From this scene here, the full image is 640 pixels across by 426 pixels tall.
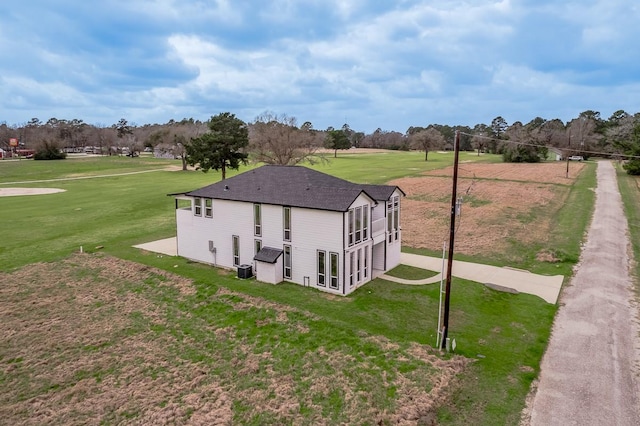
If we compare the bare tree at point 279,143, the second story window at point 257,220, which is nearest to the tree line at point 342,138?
the bare tree at point 279,143

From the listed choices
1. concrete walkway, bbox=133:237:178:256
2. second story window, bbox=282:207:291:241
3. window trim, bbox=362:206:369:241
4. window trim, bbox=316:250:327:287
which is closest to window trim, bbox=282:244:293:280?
second story window, bbox=282:207:291:241

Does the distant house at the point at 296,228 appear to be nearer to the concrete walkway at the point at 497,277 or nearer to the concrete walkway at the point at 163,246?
the concrete walkway at the point at 497,277

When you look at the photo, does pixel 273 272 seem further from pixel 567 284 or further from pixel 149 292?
pixel 567 284

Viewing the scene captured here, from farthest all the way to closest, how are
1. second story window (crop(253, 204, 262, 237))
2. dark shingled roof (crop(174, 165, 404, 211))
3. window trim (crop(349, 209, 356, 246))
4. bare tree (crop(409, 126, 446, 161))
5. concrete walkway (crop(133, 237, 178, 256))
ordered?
bare tree (crop(409, 126, 446, 161)) → concrete walkway (crop(133, 237, 178, 256)) → second story window (crop(253, 204, 262, 237)) → dark shingled roof (crop(174, 165, 404, 211)) → window trim (crop(349, 209, 356, 246))

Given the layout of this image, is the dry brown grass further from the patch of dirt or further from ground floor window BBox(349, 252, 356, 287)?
the patch of dirt

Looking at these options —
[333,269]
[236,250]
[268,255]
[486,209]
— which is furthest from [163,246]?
[486,209]

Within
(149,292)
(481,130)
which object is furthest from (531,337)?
(481,130)
